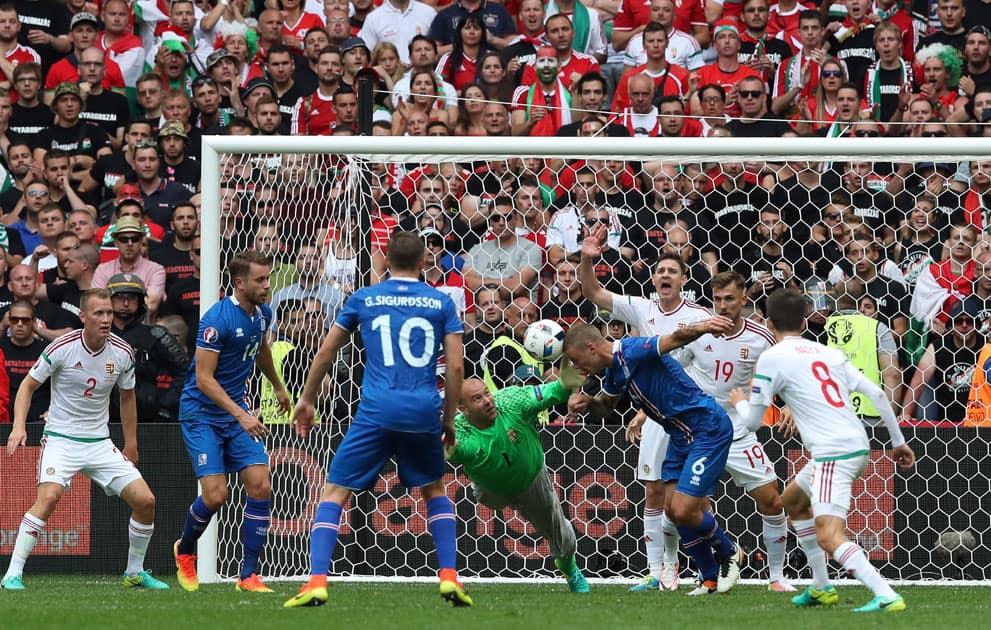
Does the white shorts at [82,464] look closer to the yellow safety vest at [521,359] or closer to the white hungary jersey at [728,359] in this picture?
the yellow safety vest at [521,359]

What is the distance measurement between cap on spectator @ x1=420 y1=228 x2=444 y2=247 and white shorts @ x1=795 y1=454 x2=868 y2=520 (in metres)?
4.96

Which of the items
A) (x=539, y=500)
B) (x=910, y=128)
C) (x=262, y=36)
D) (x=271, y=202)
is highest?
(x=262, y=36)

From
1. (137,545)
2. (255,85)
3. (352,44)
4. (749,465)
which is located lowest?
(137,545)

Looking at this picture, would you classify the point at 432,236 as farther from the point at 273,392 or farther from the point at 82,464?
the point at 82,464

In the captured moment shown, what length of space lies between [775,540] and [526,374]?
2517mm

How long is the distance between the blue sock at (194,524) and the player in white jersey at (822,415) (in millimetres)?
3799

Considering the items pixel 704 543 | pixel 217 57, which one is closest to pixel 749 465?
pixel 704 543

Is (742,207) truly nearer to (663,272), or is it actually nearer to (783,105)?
(663,272)

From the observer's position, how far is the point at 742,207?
12.1 metres

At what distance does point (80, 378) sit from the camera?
34.3ft

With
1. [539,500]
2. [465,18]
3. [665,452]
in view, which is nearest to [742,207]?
[665,452]

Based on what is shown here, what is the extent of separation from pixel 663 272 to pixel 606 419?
6.43 feet

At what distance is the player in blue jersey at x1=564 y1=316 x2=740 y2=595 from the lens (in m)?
9.03

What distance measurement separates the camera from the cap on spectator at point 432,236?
12.4 meters
